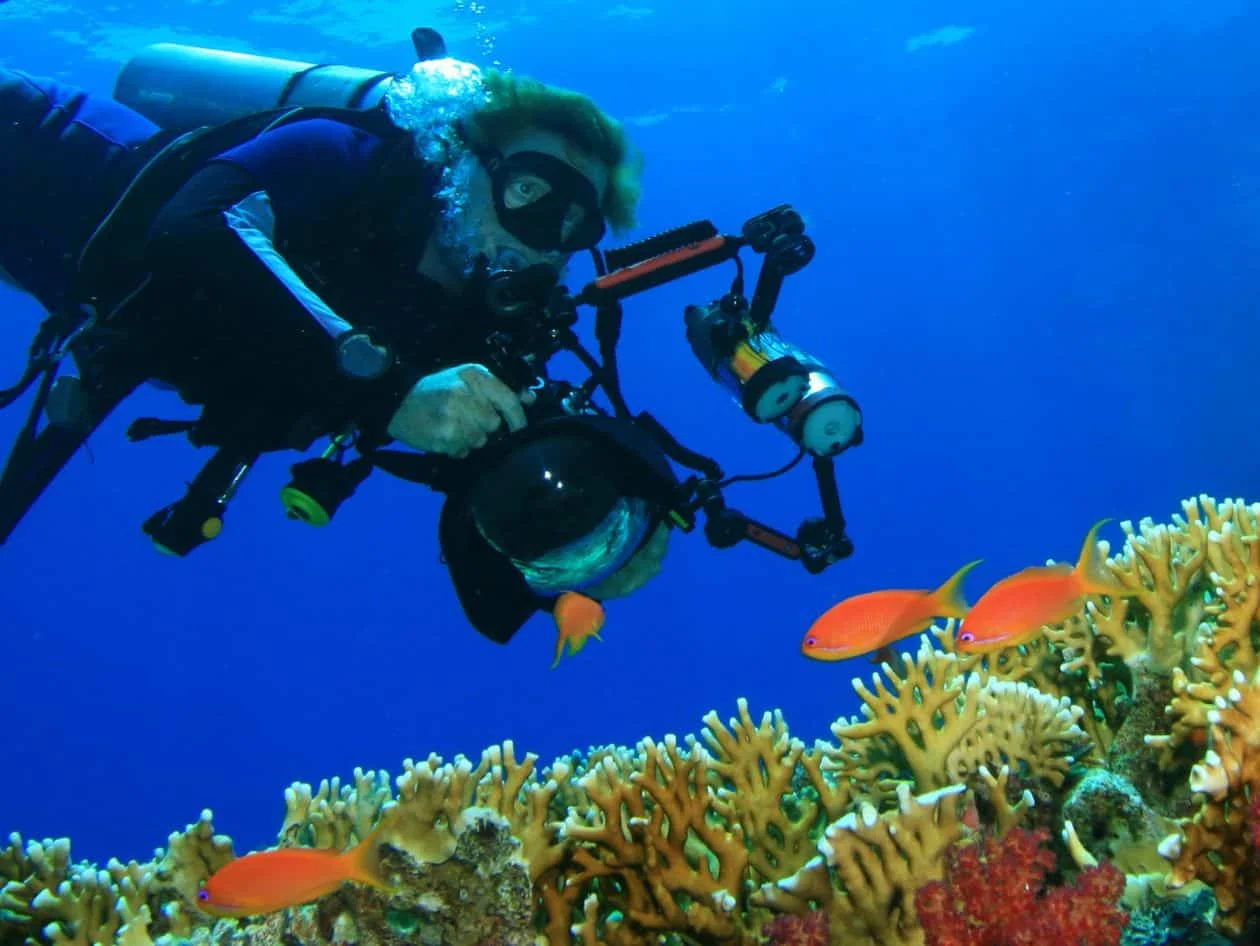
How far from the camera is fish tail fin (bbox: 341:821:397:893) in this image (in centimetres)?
250

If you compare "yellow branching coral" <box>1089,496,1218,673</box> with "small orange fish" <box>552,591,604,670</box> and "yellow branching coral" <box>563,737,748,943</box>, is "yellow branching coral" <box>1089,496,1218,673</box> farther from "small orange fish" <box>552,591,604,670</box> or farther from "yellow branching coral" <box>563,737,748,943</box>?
"small orange fish" <box>552,591,604,670</box>

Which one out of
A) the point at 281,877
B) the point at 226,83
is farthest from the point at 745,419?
the point at 281,877

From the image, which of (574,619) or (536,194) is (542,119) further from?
(574,619)

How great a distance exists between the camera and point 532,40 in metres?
32.8

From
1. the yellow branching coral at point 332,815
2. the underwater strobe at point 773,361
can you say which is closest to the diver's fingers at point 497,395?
the underwater strobe at point 773,361

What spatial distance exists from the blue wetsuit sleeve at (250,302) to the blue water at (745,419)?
2615cm

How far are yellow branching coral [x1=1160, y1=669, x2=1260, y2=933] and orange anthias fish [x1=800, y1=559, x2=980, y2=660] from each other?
872 millimetres

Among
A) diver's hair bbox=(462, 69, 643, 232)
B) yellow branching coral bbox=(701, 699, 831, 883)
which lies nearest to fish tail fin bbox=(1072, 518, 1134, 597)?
yellow branching coral bbox=(701, 699, 831, 883)

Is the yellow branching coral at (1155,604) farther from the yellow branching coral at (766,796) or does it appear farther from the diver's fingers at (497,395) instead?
the diver's fingers at (497,395)

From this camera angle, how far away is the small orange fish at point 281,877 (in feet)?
7.98

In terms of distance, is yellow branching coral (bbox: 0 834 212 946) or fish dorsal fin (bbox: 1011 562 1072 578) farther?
yellow branching coral (bbox: 0 834 212 946)

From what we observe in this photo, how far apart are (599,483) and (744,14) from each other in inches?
1465

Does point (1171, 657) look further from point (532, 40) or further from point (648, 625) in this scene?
point (648, 625)

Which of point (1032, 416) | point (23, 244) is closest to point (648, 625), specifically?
point (1032, 416)
